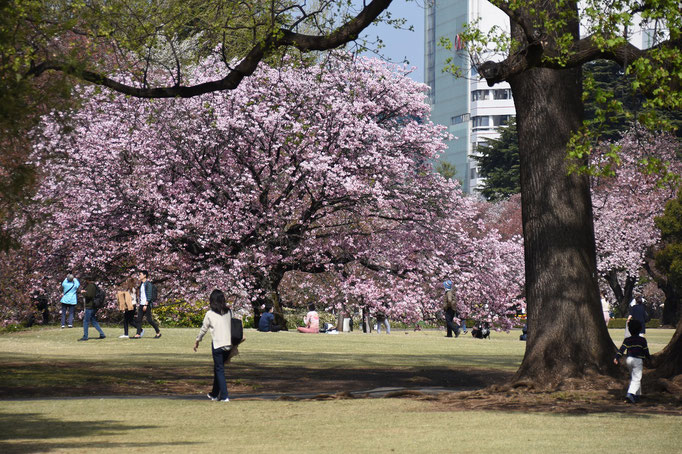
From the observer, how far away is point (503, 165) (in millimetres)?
84375

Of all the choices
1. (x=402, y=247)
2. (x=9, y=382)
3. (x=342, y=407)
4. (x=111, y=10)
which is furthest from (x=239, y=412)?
(x=402, y=247)

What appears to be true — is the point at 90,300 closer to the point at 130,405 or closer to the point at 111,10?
the point at 111,10

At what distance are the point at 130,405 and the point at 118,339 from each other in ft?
48.9

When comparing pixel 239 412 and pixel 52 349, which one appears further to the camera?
pixel 52 349

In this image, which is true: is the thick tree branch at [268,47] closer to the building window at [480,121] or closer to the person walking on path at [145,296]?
the person walking on path at [145,296]

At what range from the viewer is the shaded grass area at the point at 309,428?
391 inches

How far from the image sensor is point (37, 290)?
124ft

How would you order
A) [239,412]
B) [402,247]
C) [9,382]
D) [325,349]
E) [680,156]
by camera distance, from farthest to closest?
[680,156] → [402,247] → [325,349] → [9,382] → [239,412]

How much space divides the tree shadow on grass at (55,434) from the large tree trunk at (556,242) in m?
6.50

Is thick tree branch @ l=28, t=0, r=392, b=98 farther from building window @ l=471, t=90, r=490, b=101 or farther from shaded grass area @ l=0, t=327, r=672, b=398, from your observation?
building window @ l=471, t=90, r=490, b=101

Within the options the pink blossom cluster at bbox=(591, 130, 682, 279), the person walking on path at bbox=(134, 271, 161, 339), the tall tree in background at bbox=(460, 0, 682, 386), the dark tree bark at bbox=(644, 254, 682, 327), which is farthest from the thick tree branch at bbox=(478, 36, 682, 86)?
the dark tree bark at bbox=(644, 254, 682, 327)

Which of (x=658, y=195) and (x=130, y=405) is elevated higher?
(x=658, y=195)

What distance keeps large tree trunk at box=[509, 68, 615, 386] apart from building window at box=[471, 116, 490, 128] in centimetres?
15498

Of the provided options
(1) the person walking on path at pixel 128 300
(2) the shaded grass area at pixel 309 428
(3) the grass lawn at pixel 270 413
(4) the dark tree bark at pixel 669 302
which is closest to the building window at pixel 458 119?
(4) the dark tree bark at pixel 669 302
